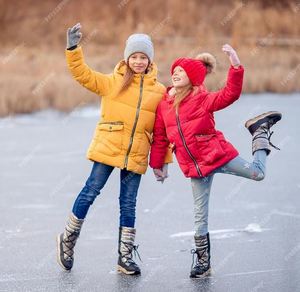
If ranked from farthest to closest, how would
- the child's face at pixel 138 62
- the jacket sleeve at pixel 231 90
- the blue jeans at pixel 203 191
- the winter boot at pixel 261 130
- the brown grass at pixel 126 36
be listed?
the brown grass at pixel 126 36 < the winter boot at pixel 261 130 < the child's face at pixel 138 62 < the blue jeans at pixel 203 191 < the jacket sleeve at pixel 231 90

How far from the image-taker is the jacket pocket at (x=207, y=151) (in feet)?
19.9

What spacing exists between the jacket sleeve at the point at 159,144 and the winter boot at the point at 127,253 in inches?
18.4

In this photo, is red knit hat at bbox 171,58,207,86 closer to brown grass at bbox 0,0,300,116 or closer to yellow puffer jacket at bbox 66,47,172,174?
yellow puffer jacket at bbox 66,47,172,174

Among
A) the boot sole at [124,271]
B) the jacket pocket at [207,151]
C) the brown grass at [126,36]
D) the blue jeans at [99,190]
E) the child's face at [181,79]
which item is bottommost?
the boot sole at [124,271]

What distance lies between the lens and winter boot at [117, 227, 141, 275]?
6.10m

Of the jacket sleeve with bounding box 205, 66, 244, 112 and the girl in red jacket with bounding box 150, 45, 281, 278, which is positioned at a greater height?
the jacket sleeve with bounding box 205, 66, 244, 112

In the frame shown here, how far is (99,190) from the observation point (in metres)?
6.25

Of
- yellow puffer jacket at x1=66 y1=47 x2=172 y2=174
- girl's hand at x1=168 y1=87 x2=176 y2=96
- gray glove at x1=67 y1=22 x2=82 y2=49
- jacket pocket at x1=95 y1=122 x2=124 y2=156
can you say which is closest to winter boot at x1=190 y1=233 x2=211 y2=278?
yellow puffer jacket at x1=66 y1=47 x2=172 y2=174

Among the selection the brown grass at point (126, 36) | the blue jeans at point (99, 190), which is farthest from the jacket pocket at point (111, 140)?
the brown grass at point (126, 36)

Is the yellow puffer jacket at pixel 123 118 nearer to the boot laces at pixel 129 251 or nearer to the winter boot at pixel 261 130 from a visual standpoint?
the boot laces at pixel 129 251

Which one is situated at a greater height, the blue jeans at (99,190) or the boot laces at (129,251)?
the blue jeans at (99,190)

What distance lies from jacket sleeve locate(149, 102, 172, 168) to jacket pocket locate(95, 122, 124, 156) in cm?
23

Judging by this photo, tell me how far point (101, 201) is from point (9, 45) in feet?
68.7

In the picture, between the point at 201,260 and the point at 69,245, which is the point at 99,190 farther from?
the point at 201,260
